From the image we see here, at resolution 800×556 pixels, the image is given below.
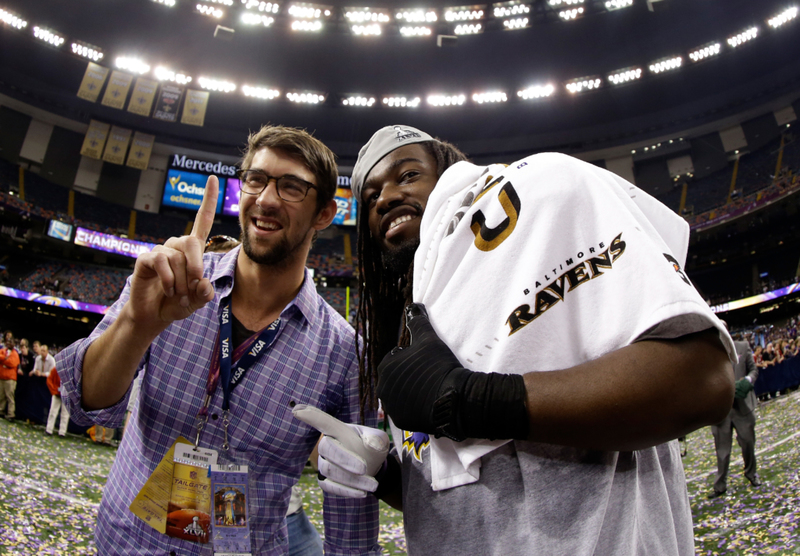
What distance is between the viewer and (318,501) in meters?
5.79

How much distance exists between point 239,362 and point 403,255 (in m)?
0.84

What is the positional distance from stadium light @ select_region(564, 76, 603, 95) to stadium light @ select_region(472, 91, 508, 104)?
313 centimetres

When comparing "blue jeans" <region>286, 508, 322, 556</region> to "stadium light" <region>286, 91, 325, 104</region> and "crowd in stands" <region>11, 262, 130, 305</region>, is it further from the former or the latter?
"stadium light" <region>286, 91, 325, 104</region>

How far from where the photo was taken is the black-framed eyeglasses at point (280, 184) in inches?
84.0

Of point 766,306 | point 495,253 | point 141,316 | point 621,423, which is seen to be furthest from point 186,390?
point 766,306

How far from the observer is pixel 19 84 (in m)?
21.4

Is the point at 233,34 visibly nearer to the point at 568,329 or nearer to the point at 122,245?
the point at 122,245

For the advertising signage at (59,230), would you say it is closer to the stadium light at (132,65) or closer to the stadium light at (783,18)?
the stadium light at (132,65)

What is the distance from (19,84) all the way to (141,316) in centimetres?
2848

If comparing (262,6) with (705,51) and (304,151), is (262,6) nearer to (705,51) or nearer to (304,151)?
(705,51)

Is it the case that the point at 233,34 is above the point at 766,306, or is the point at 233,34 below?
above

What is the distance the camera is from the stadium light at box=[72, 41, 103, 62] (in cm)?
2003

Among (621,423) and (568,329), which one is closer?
(621,423)

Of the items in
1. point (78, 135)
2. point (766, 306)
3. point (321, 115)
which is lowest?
point (766, 306)
